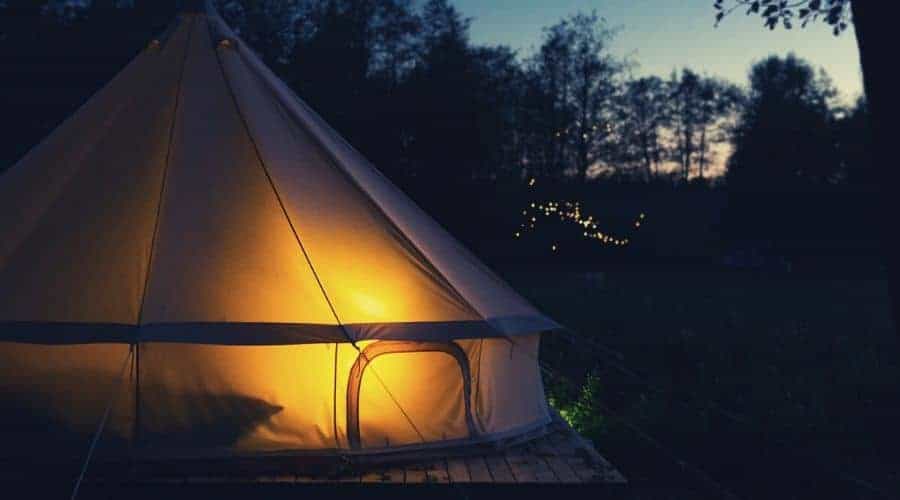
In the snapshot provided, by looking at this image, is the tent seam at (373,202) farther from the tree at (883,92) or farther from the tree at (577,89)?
the tree at (577,89)

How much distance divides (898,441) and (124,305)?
6.41 m

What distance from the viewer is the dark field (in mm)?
7820

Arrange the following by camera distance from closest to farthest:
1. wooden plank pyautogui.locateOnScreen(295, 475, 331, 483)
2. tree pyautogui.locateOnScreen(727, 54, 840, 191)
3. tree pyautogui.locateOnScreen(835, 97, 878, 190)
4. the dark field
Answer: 1. wooden plank pyautogui.locateOnScreen(295, 475, 331, 483)
2. the dark field
3. tree pyautogui.locateOnScreen(835, 97, 878, 190)
4. tree pyautogui.locateOnScreen(727, 54, 840, 191)

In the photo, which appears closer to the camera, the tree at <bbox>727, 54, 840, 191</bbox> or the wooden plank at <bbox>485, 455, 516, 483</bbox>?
the wooden plank at <bbox>485, 455, 516, 483</bbox>

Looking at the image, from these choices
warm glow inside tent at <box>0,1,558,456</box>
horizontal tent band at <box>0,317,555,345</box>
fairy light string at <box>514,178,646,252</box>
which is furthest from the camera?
fairy light string at <box>514,178,646,252</box>

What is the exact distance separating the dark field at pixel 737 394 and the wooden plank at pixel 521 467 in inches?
49.2

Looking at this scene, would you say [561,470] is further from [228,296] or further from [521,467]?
[228,296]

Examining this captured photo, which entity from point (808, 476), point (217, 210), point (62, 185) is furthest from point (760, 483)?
point (62, 185)

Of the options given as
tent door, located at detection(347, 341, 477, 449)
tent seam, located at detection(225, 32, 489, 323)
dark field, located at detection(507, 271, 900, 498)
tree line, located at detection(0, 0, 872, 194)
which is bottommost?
dark field, located at detection(507, 271, 900, 498)

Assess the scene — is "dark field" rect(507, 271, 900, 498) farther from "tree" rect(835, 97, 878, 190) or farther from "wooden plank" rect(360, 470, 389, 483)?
"tree" rect(835, 97, 878, 190)

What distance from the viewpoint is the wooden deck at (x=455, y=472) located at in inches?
231

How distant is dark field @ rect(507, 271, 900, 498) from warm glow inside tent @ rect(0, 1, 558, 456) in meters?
1.79

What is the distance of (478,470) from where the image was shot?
6148 mm

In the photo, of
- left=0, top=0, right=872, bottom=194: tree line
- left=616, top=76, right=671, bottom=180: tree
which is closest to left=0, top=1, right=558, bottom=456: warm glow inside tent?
left=0, top=0, right=872, bottom=194: tree line
